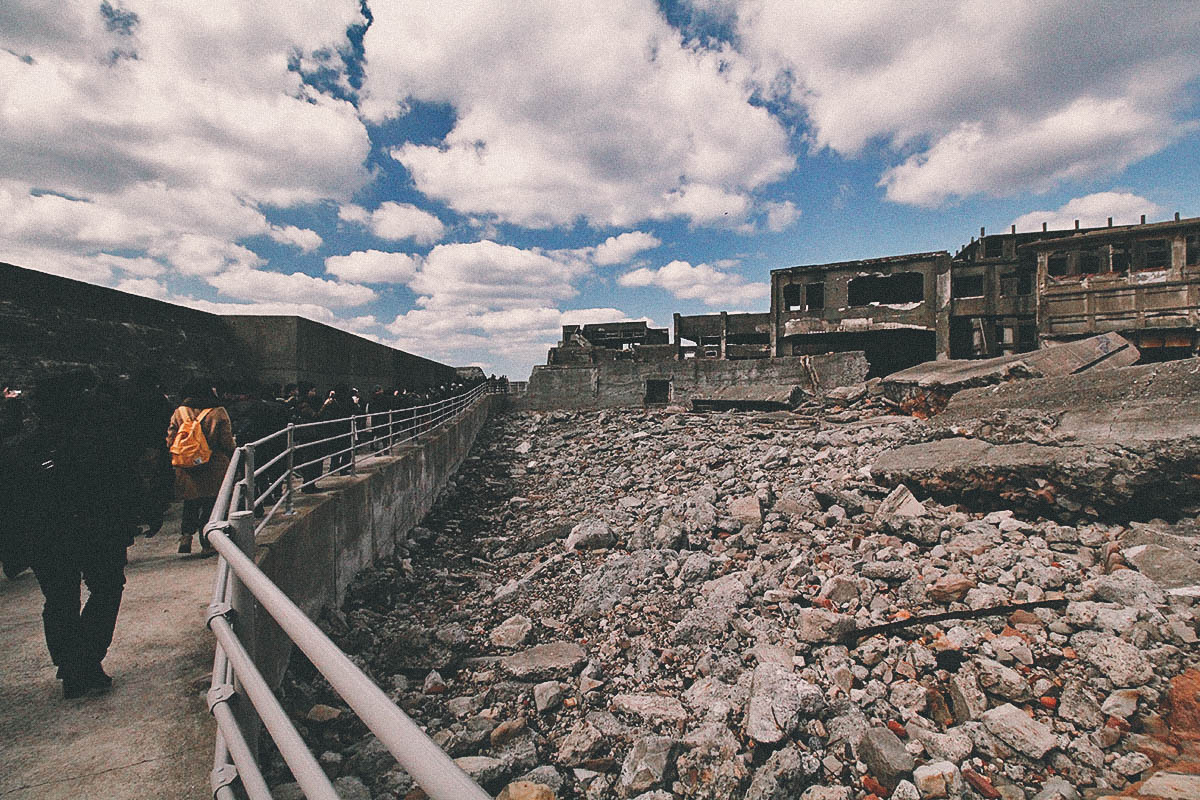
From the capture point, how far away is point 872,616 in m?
4.32

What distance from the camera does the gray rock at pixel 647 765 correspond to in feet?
9.78

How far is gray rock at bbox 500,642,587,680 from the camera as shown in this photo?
4.14 meters

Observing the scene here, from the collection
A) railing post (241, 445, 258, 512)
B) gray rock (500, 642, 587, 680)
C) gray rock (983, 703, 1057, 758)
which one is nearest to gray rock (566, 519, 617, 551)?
gray rock (500, 642, 587, 680)

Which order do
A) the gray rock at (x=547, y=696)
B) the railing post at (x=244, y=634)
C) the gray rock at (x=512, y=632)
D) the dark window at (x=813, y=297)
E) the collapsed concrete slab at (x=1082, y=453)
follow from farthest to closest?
the dark window at (x=813, y=297) < the collapsed concrete slab at (x=1082, y=453) < the gray rock at (x=512, y=632) < the gray rock at (x=547, y=696) < the railing post at (x=244, y=634)

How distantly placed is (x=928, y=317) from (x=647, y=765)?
25.8 meters

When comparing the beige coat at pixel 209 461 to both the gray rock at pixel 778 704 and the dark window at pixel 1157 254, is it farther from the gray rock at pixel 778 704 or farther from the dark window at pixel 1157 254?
the dark window at pixel 1157 254

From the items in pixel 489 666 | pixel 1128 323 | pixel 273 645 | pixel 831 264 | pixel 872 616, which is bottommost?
pixel 489 666

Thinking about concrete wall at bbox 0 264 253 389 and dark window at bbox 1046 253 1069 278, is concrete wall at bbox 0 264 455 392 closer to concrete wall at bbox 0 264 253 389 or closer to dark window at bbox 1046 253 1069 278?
concrete wall at bbox 0 264 253 389

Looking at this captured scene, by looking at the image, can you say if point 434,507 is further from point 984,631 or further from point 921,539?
point 984,631

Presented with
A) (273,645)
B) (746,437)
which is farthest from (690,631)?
(746,437)

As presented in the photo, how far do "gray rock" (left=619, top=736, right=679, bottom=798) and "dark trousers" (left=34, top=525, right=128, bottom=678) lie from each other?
268cm

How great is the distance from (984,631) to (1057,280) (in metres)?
22.2

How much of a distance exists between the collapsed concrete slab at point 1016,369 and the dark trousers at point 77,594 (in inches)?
494

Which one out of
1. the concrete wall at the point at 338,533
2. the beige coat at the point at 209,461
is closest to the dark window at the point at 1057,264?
the concrete wall at the point at 338,533
